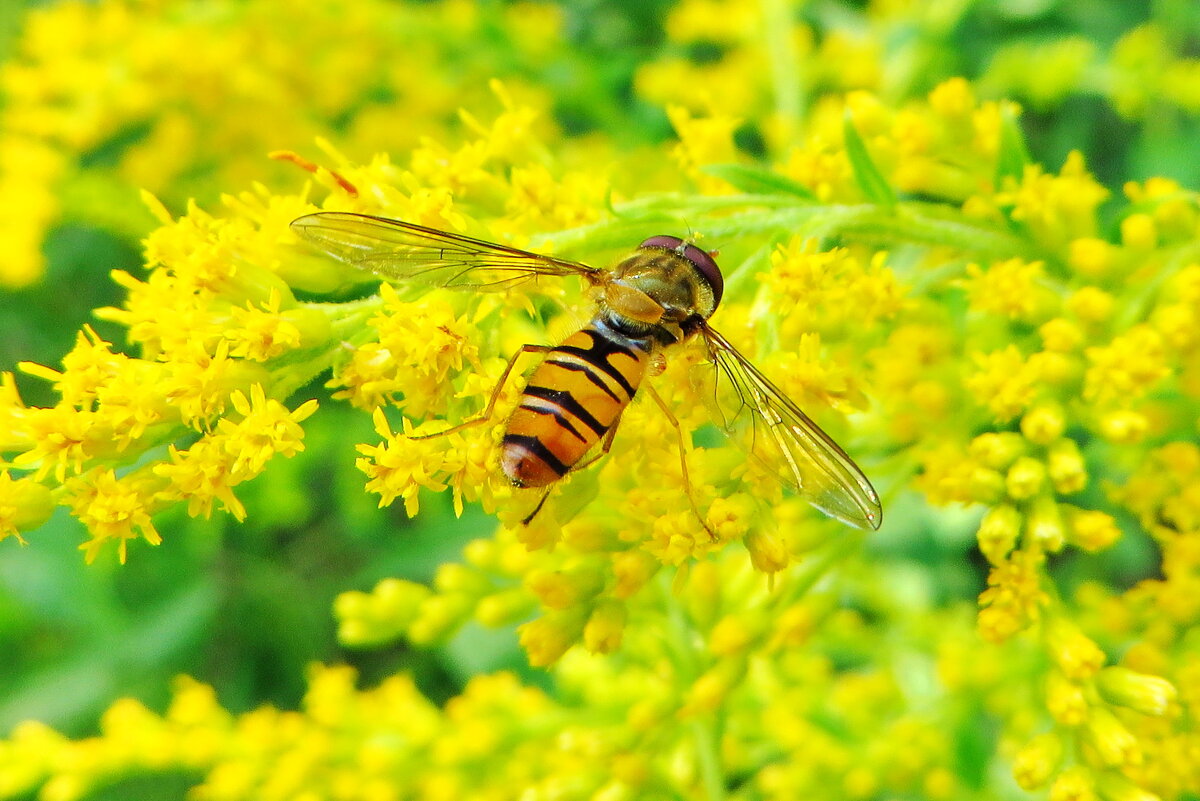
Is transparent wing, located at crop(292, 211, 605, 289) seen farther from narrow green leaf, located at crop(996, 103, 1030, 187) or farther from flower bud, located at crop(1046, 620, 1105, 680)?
flower bud, located at crop(1046, 620, 1105, 680)

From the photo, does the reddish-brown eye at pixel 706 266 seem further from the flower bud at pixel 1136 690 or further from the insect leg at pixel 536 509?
the flower bud at pixel 1136 690

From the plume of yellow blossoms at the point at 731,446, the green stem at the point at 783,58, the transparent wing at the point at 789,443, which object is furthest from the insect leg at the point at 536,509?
the green stem at the point at 783,58

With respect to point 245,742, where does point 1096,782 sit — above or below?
below

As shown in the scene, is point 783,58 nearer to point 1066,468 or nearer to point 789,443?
point 1066,468

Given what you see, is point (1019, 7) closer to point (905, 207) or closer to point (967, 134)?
point (967, 134)

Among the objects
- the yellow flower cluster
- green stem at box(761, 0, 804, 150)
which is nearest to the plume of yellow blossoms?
green stem at box(761, 0, 804, 150)

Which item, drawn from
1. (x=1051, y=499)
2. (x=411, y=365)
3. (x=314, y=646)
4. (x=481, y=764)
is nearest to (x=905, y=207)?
(x=1051, y=499)
